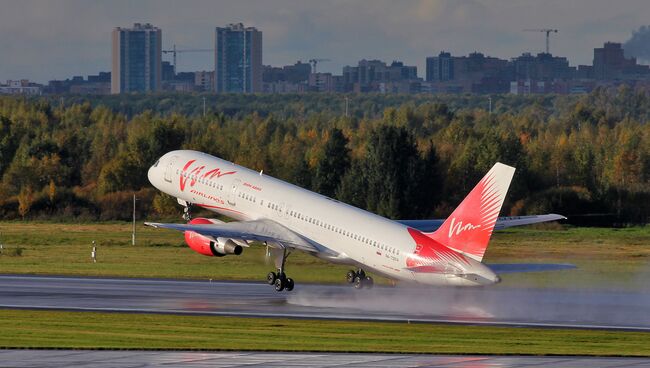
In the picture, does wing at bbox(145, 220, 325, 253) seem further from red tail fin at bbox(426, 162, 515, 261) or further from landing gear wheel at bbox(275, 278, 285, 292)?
red tail fin at bbox(426, 162, 515, 261)

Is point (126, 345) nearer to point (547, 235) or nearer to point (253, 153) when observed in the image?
point (547, 235)

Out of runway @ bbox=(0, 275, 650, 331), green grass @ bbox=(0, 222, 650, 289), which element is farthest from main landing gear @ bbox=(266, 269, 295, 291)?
green grass @ bbox=(0, 222, 650, 289)

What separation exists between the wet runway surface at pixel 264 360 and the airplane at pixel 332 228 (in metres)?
13.2

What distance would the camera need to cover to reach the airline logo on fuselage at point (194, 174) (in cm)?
7638

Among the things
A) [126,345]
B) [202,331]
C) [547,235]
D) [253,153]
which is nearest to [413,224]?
[202,331]

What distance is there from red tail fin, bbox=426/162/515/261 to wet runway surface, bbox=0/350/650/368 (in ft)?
41.6

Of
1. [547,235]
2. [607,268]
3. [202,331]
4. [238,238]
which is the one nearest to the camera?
[202,331]

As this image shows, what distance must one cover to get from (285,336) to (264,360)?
25.5ft

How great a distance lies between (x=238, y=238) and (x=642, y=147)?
108944 millimetres

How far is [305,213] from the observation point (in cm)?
7031

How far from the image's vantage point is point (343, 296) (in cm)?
7069

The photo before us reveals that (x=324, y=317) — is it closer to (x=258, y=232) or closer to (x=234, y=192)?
(x=258, y=232)

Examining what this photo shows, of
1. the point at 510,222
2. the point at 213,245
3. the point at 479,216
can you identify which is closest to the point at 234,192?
the point at 213,245

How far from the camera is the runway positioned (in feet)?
203
